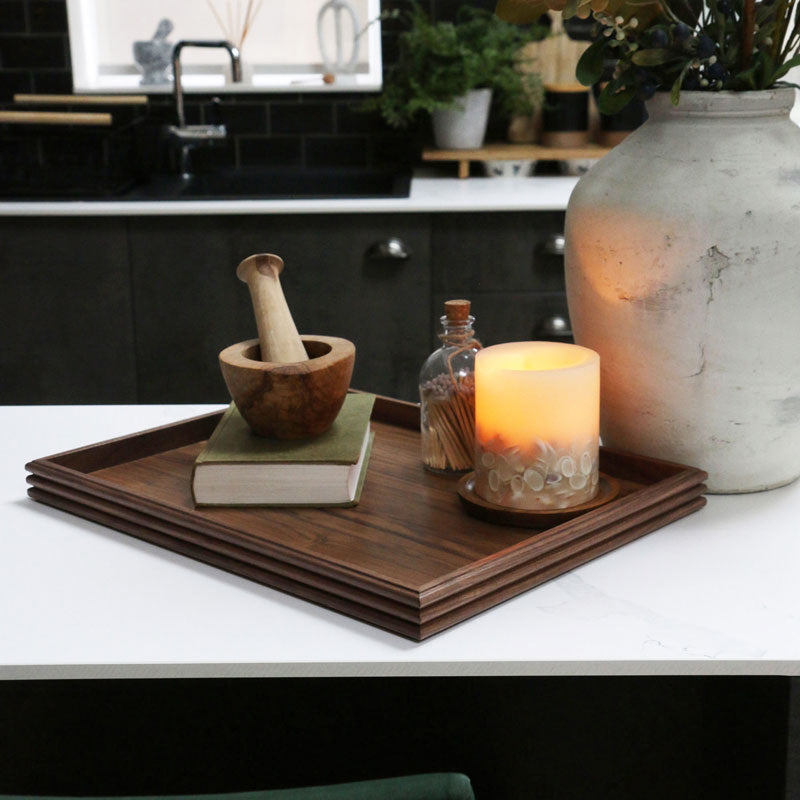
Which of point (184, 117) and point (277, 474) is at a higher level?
point (184, 117)

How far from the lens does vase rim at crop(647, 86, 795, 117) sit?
3.38 feet

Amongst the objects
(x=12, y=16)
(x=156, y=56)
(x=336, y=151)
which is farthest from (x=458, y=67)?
(x=12, y=16)

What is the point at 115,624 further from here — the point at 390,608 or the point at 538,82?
the point at 538,82

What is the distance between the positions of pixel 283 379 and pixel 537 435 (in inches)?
9.0

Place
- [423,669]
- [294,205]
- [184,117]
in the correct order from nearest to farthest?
[423,669], [294,205], [184,117]

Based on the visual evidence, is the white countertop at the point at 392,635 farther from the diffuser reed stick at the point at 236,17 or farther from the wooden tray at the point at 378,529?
the diffuser reed stick at the point at 236,17

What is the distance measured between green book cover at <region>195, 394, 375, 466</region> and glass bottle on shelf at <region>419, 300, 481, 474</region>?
7 cm

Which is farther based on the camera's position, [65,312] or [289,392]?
[65,312]

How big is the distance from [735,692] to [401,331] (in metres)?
1.99

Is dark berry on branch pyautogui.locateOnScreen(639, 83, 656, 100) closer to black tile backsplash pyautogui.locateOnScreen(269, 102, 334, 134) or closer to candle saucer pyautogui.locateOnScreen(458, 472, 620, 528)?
candle saucer pyautogui.locateOnScreen(458, 472, 620, 528)

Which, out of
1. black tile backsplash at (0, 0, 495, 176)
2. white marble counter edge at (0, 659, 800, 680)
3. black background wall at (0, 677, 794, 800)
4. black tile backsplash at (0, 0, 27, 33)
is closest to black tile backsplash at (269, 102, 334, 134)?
black tile backsplash at (0, 0, 495, 176)

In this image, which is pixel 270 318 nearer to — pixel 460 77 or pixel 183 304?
pixel 183 304

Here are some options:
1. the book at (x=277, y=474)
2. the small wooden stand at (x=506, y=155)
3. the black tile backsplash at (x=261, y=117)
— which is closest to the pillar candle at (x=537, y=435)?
the book at (x=277, y=474)

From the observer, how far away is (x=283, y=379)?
1018mm
